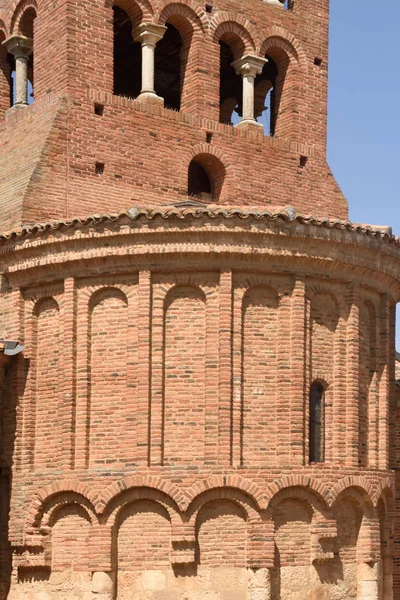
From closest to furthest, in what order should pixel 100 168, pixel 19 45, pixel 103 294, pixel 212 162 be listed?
1. pixel 103 294
2. pixel 100 168
3. pixel 212 162
4. pixel 19 45

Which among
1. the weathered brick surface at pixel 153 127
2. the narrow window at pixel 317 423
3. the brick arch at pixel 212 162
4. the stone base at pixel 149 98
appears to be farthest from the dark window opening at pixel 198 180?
the narrow window at pixel 317 423

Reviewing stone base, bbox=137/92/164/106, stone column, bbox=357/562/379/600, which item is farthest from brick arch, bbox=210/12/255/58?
stone column, bbox=357/562/379/600

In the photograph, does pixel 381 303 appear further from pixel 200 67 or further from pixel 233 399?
pixel 200 67

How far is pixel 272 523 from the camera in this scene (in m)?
17.5

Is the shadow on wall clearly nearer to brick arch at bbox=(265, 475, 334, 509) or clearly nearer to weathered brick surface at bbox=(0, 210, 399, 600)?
weathered brick surface at bbox=(0, 210, 399, 600)

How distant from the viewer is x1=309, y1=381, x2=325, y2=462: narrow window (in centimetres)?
1847

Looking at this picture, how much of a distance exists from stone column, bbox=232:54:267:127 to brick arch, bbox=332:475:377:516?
25.2ft

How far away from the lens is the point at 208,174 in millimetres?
22922

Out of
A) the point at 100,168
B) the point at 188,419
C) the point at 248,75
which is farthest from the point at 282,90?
the point at 188,419

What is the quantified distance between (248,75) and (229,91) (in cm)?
251

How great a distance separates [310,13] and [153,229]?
8.68m

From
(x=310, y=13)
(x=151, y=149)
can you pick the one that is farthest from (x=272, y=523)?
(x=310, y=13)

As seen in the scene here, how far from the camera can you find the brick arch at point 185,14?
2244 centimetres

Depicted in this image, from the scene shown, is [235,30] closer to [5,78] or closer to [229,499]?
[5,78]
